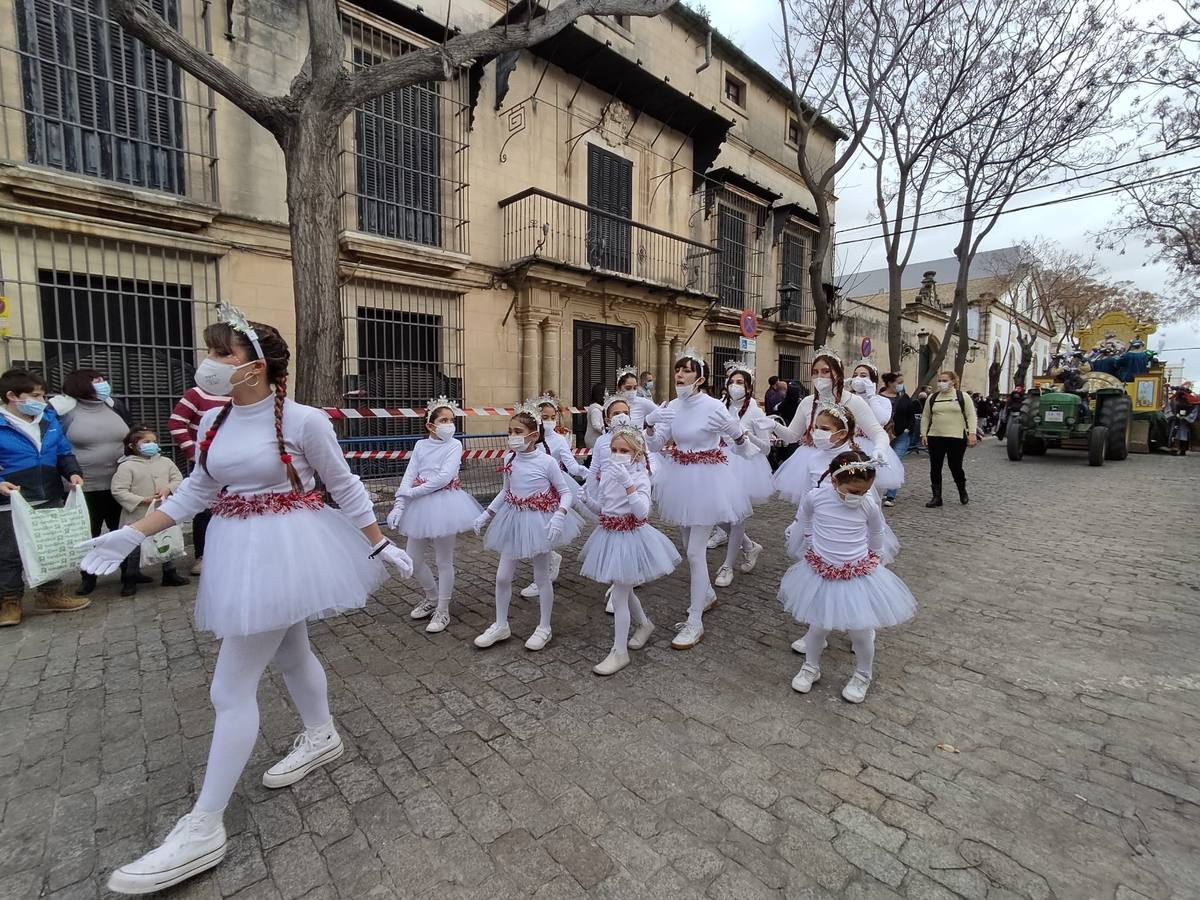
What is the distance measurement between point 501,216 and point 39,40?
6.88 metres

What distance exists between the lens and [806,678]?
343 centimetres

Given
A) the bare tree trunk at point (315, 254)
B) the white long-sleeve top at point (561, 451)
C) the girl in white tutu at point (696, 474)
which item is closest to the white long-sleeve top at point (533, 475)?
the white long-sleeve top at point (561, 451)

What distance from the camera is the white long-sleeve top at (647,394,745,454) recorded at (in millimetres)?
4379

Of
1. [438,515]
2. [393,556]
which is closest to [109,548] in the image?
[393,556]

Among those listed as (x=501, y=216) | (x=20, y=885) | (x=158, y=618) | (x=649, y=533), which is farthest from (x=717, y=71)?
(x=20, y=885)

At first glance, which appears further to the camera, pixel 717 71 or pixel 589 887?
pixel 717 71

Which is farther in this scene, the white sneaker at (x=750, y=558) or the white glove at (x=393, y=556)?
the white sneaker at (x=750, y=558)

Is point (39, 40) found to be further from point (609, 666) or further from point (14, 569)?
point (609, 666)

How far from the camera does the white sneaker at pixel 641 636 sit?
13.2 feet

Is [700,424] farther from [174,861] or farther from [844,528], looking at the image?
[174,861]

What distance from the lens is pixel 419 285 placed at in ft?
34.8

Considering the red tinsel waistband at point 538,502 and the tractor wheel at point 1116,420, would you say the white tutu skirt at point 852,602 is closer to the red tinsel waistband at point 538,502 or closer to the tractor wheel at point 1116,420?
the red tinsel waistband at point 538,502

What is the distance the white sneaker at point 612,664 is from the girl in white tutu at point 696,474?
0.46 meters

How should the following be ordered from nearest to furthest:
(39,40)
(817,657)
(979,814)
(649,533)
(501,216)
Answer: (979,814), (817,657), (649,533), (39,40), (501,216)
